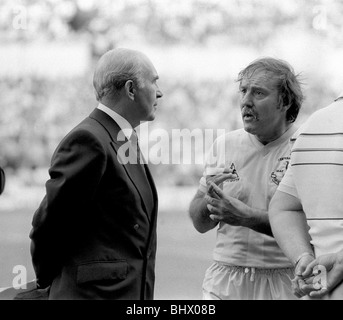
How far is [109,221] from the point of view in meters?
1.65

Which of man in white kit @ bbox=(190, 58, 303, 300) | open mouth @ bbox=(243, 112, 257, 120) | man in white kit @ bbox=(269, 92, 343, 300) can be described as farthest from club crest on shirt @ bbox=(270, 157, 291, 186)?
man in white kit @ bbox=(269, 92, 343, 300)

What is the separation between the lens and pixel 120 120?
69.9 inches

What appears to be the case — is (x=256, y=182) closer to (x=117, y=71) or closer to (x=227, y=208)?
(x=227, y=208)

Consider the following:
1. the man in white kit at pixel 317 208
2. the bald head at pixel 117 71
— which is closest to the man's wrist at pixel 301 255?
the man in white kit at pixel 317 208

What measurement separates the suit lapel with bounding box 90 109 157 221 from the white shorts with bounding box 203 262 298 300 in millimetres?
414

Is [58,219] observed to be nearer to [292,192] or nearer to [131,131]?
[131,131]

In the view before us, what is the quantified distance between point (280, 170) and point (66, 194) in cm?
67

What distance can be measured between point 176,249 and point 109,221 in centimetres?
294

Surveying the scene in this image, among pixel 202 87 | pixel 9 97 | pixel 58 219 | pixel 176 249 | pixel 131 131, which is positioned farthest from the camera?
pixel 176 249

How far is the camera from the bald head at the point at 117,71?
70.4 inches

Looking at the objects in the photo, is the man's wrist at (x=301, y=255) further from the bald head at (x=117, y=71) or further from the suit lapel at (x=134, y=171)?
the bald head at (x=117, y=71)

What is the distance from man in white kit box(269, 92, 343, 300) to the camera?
4.38ft
